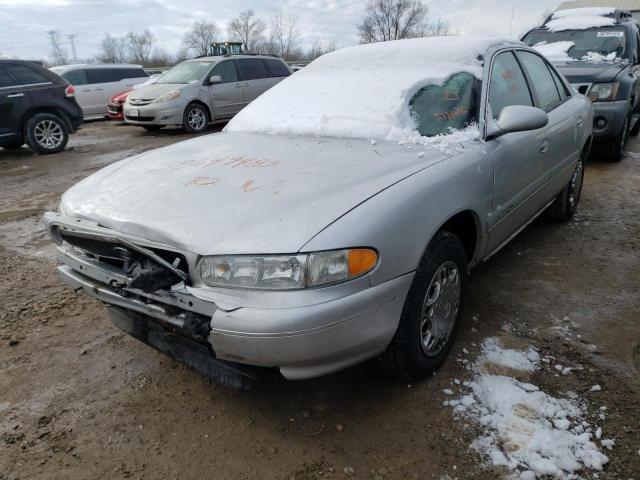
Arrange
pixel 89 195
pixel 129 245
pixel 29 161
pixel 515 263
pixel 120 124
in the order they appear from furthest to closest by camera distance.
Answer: pixel 120 124 < pixel 29 161 < pixel 515 263 < pixel 89 195 < pixel 129 245

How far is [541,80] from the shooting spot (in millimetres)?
3666

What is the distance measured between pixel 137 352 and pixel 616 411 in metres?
2.43

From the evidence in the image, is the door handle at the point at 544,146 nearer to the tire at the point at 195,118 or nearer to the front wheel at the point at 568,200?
the front wheel at the point at 568,200

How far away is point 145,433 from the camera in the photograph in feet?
7.03

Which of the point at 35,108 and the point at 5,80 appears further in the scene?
the point at 35,108

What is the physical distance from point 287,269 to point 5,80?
879cm

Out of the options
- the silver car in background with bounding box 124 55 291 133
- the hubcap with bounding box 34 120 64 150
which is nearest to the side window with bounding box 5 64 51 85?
the hubcap with bounding box 34 120 64 150

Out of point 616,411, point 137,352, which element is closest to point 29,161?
point 137,352

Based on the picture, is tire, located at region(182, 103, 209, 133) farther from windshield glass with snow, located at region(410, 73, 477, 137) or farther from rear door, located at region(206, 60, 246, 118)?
windshield glass with snow, located at region(410, 73, 477, 137)

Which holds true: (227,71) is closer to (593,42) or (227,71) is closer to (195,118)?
(195,118)

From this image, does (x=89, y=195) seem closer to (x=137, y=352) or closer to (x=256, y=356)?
(x=137, y=352)

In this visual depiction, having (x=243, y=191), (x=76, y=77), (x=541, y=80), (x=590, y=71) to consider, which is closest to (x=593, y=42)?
(x=590, y=71)

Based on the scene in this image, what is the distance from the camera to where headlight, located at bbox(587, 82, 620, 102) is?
601cm

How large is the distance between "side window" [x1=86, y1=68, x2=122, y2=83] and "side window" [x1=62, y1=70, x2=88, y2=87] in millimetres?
123
